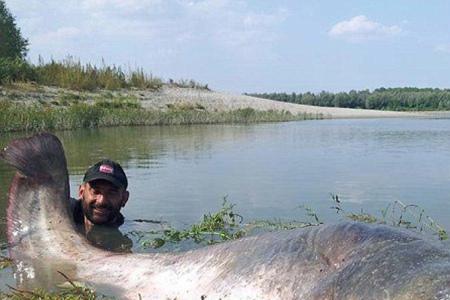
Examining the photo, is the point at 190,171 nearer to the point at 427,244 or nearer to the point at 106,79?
the point at 427,244

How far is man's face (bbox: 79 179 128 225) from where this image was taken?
6035 mm

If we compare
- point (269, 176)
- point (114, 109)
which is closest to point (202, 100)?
point (114, 109)

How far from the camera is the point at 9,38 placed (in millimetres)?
42500

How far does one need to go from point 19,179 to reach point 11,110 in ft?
60.4

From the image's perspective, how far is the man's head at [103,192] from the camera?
19.6 ft

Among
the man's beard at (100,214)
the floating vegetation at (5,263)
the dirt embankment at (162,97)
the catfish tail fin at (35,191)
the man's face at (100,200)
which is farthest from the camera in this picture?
the dirt embankment at (162,97)

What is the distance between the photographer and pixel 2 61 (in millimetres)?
30703

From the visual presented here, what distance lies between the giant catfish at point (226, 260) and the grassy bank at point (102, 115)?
1668 cm

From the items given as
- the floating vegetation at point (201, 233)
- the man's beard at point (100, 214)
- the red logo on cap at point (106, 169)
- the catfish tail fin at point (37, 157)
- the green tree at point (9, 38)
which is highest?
the green tree at point (9, 38)

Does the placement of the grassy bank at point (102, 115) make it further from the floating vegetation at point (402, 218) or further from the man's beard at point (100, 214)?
the floating vegetation at point (402, 218)

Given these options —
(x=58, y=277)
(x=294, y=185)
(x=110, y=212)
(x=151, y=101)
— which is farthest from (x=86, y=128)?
(x=58, y=277)

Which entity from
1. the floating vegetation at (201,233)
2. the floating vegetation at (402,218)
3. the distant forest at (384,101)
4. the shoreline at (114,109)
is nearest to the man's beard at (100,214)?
the floating vegetation at (201,233)

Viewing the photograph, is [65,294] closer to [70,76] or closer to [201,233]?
[201,233]

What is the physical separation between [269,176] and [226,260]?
6.86 meters
